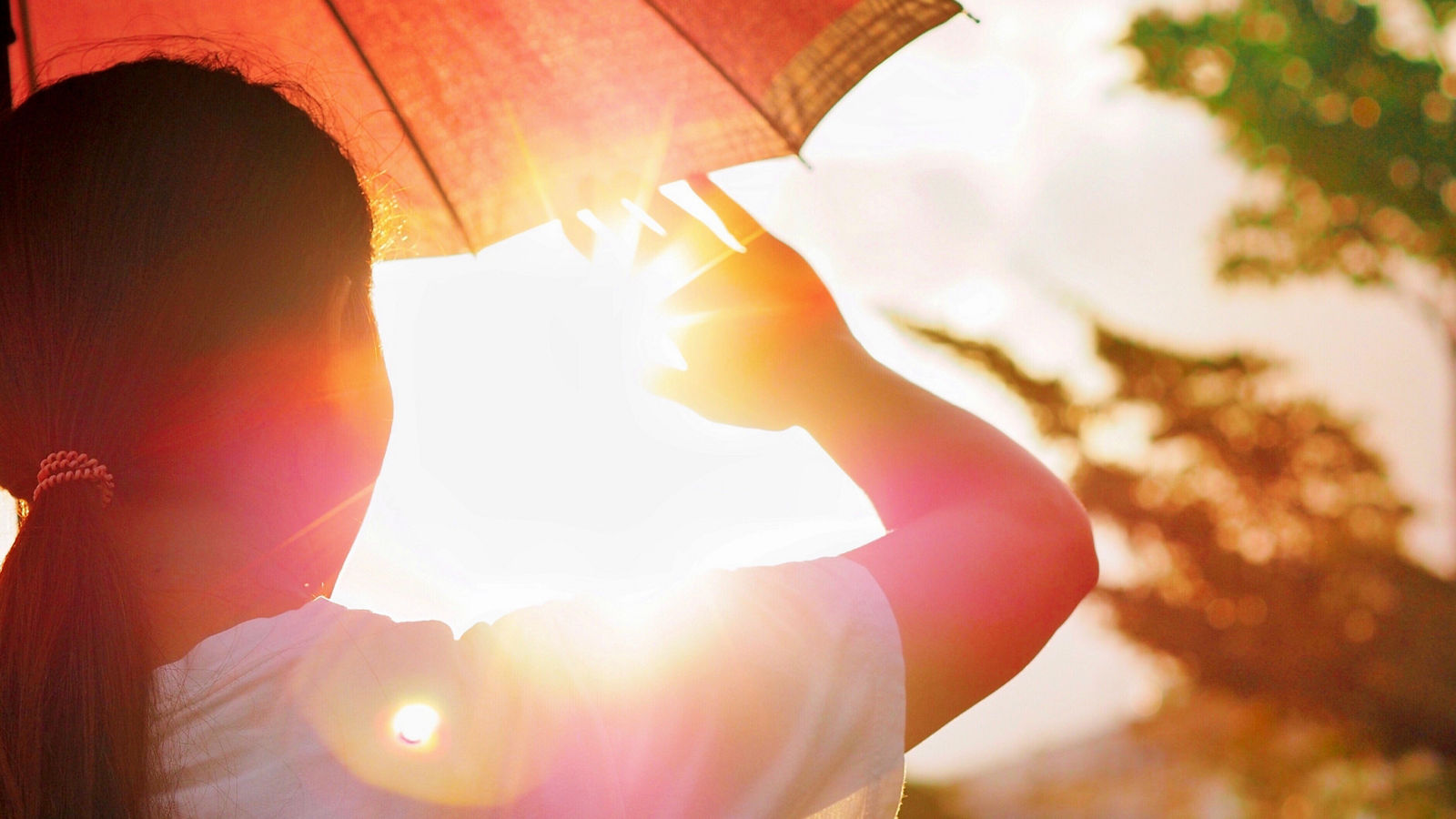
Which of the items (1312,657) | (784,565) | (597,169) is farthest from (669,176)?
(1312,657)

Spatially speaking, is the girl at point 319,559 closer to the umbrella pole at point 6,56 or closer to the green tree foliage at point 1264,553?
the umbrella pole at point 6,56

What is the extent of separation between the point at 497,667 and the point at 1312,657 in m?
13.0

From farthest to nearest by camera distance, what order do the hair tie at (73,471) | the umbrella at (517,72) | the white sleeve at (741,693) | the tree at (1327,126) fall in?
the tree at (1327,126)
the umbrella at (517,72)
the hair tie at (73,471)
the white sleeve at (741,693)

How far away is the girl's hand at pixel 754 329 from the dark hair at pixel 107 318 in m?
0.40

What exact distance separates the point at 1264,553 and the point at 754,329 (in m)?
12.4

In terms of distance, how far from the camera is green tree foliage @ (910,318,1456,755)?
11.6m

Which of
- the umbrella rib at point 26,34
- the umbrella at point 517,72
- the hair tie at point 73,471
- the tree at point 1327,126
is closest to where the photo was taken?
the hair tie at point 73,471

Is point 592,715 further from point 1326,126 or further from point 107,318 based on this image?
point 1326,126

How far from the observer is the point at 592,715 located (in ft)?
3.12

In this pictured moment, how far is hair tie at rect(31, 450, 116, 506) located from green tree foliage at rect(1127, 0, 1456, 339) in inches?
481

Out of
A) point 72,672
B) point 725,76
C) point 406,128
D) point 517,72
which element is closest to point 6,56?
point 406,128

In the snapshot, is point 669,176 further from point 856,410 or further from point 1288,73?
point 1288,73

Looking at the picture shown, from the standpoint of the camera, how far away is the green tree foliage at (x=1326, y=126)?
35.6ft

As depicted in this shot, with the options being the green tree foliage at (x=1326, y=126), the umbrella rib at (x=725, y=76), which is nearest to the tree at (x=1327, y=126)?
the green tree foliage at (x=1326, y=126)
